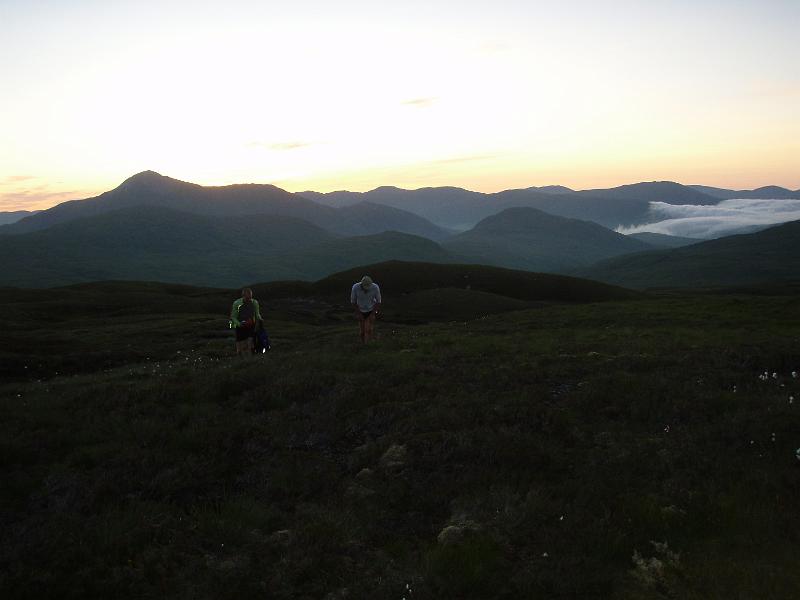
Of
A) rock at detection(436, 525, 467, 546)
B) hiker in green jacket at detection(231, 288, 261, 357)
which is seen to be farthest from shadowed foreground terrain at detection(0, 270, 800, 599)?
hiker in green jacket at detection(231, 288, 261, 357)

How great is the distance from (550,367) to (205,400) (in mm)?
11651

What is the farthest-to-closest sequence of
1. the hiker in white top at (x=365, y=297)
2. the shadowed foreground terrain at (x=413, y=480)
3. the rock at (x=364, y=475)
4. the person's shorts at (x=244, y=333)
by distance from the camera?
the hiker in white top at (x=365, y=297)
the person's shorts at (x=244, y=333)
the rock at (x=364, y=475)
the shadowed foreground terrain at (x=413, y=480)

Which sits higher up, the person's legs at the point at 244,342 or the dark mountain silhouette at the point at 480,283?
the person's legs at the point at 244,342

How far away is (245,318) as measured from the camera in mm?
25219

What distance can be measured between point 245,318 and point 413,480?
16.3 m

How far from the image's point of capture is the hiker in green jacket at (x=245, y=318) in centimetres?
2494

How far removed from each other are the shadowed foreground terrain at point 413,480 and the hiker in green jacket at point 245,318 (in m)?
4.18

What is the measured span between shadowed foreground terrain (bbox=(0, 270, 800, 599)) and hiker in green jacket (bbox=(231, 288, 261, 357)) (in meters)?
4.18

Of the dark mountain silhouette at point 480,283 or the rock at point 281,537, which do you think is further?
the dark mountain silhouette at point 480,283

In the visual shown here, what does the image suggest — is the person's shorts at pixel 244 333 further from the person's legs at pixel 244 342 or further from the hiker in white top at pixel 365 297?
the hiker in white top at pixel 365 297

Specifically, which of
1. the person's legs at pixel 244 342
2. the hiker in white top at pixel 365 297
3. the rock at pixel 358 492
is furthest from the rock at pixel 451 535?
the person's legs at pixel 244 342

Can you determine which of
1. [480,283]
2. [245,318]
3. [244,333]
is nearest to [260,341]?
[244,333]

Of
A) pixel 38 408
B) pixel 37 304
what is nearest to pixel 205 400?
pixel 38 408

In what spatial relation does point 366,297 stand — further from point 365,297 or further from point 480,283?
point 480,283
